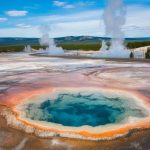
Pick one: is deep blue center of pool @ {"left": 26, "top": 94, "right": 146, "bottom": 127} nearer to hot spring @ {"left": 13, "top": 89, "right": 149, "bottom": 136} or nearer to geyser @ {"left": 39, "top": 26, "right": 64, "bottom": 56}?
hot spring @ {"left": 13, "top": 89, "right": 149, "bottom": 136}

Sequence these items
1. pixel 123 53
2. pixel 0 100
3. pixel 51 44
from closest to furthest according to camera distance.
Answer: pixel 0 100, pixel 123 53, pixel 51 44

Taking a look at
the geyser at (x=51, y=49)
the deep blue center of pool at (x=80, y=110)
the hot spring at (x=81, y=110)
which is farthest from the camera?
the geyser at (x=51, y=49)

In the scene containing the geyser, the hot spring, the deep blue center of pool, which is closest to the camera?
the hot spring

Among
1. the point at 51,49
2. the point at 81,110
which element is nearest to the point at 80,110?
the point at 81,110

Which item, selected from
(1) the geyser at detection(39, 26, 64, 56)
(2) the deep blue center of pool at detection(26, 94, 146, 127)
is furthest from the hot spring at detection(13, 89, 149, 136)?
(1) the geyser at detection(39, 26, 64, 56)

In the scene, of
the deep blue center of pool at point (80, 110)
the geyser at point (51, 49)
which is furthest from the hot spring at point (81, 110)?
the geyser at point (51, 49)

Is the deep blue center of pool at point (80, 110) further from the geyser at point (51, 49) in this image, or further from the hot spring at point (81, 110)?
the geyser at point (51, 49)

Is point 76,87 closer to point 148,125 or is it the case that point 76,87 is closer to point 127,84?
point 127,84

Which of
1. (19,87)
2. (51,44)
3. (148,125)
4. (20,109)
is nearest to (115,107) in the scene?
(148,125)
